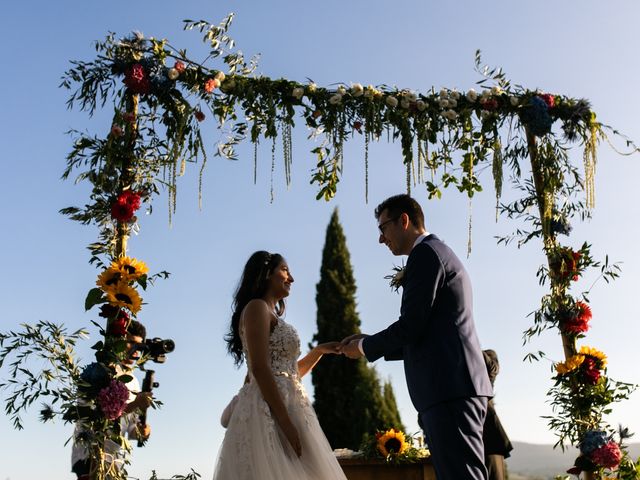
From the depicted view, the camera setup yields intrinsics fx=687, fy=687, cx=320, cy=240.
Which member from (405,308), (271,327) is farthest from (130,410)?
(405,308)

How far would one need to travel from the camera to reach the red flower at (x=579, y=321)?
Answer: 18.1 feet

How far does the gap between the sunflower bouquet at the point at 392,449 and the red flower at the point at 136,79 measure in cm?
326

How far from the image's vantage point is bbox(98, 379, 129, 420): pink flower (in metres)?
3.82

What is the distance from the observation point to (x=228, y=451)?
360 cm

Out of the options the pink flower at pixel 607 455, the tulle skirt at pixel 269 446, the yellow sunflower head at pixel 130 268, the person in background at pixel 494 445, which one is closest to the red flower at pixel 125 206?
the yellow sunflower head at pixel 130 268

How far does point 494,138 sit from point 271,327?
9.33ft

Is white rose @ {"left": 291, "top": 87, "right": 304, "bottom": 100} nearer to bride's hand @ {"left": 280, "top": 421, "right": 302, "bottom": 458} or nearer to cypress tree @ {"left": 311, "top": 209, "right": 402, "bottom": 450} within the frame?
bride's hand @ {"left": 280, "top": 421, "right": 302, "bottom": 458}

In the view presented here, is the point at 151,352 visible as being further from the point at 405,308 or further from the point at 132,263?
the point at 405,308

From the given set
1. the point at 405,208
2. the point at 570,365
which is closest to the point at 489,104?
the point at 570,365

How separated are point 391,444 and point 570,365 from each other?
5.11 ft

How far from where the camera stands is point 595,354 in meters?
5.42

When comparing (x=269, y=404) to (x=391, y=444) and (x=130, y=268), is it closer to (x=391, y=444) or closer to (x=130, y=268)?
(x=130, y=268)

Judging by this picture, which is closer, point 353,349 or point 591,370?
point 353,349

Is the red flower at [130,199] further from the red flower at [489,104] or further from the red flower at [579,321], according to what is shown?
the red flower at [579,321]
